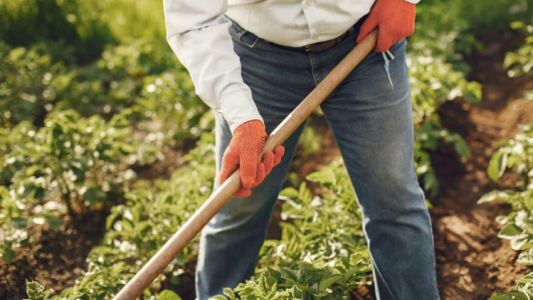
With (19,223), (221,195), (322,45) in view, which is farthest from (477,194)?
(19,223)

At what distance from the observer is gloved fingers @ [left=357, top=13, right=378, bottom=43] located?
5.43 feet

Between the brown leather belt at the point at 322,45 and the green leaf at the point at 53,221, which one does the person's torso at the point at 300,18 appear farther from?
the green leaf at the point at 53,221

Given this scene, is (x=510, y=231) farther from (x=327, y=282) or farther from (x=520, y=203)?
(x=327, y=282)

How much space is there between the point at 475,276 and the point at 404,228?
782 millimetres

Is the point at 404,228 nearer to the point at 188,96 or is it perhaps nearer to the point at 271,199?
the point at 271,199

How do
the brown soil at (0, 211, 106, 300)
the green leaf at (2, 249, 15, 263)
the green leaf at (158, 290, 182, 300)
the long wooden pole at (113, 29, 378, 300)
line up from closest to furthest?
the long wooden pole at (113, 29, 378, 300)
the green leaf at (158, 290, 182, 300)
the green leaf at (2, 249, 15, 263)
the brown soil at (0, 211, 106, 300)

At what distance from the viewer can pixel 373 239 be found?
1.76 metres

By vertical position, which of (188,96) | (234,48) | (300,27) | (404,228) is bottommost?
(188,96)

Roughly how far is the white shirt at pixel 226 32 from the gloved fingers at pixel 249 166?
106 millimetres

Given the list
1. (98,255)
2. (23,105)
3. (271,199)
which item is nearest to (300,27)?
(271,199)

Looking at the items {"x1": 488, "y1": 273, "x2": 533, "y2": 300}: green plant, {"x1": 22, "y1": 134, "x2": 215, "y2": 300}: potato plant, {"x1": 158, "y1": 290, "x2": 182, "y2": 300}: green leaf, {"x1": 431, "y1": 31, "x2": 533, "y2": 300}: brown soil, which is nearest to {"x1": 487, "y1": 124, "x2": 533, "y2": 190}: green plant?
{"x1": 431, "y1": 31, "x2": 533, "y2": 300}: brown soil

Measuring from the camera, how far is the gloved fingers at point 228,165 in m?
1.49

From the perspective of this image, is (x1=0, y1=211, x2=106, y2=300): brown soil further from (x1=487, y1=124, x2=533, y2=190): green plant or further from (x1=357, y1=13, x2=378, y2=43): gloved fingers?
(x1=487, y1=124, x2=533, y2=190): green plant

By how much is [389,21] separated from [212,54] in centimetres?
60
